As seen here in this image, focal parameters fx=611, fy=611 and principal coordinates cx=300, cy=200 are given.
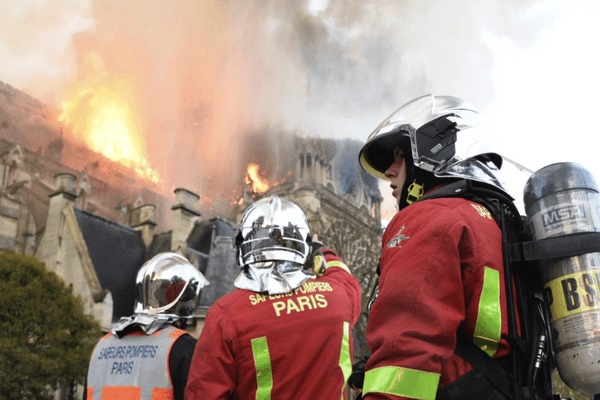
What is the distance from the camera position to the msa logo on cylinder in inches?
Answer: 93.3

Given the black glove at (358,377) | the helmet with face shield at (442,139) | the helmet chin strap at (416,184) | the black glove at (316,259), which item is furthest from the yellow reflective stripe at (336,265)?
the black glove at (358,377)

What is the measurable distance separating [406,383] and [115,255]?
3699 centimetres

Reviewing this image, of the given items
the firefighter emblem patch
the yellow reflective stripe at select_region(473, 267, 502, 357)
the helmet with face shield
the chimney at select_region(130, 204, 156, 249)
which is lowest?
the yellow reflective stripe at select_region(473, 267, 502, 357)

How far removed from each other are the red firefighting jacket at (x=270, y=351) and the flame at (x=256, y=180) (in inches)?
2579

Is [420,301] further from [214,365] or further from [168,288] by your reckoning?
[168,288]

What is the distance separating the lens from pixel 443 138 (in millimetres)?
2787

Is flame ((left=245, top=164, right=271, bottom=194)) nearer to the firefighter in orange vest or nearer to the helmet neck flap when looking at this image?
the firefighter in orange vest

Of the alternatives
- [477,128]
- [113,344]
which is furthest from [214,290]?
[477,128]

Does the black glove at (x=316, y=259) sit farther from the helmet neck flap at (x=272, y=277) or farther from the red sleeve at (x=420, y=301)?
the red sleeve at (x=420, y=301)

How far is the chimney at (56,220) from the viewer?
3594cm

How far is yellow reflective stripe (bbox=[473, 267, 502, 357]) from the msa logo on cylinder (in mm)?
322

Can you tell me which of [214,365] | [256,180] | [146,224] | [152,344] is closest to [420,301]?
[214,365]

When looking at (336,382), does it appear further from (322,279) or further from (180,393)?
(180,393)

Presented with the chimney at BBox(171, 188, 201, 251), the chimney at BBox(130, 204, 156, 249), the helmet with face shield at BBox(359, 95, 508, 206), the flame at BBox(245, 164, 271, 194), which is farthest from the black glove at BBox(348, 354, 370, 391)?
the flame at BBox(245, 164, 271, 194)
